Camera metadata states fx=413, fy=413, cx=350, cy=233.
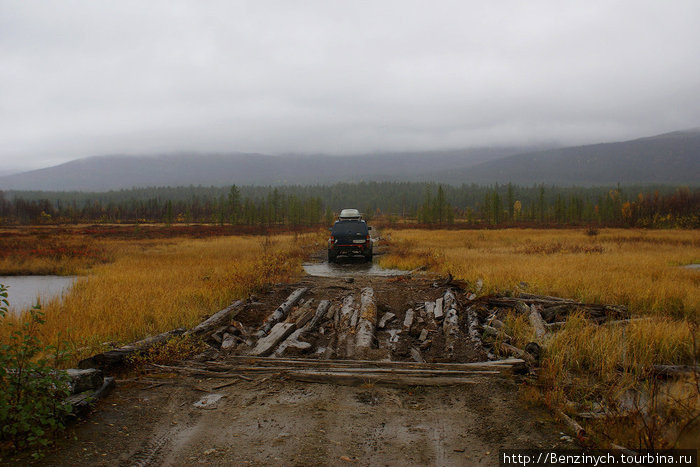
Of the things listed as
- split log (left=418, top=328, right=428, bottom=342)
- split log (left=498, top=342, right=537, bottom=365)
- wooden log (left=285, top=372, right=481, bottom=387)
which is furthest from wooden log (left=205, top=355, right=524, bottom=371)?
split log (left=418, top=328, right=428, bottom=342)

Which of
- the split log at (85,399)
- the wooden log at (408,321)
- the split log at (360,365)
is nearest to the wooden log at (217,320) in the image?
the split log at (360,365)

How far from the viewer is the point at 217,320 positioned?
9367mm

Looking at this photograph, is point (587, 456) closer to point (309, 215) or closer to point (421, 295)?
point (421, 295)

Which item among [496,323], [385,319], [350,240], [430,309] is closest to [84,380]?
[385,319]

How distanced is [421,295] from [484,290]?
196 cm

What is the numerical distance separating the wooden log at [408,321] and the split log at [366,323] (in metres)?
0.72

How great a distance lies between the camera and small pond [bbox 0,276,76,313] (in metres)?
16.5

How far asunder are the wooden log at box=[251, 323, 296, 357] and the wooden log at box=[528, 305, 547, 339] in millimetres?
5015

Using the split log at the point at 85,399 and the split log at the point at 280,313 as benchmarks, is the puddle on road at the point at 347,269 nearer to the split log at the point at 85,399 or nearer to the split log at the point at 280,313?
the split log at the point at 280,313

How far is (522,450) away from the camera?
4.39 metres

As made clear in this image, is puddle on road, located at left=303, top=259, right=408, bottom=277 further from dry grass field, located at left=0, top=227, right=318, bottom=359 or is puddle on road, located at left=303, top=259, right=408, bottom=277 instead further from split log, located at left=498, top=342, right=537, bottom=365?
split log, located at left=498, top=342, right=537, bottom=365

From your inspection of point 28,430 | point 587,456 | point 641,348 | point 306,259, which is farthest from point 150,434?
point 306,259

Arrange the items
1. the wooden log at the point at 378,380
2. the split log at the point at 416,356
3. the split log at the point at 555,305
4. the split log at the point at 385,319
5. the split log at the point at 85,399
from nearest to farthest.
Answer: the split log at the point at 85,399
the wooden log at the point at 378,380
the split log at the point at 416,356
the split log at the point at 555,305
the split log at the point at 385,319

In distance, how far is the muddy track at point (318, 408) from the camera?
4.40 meters
